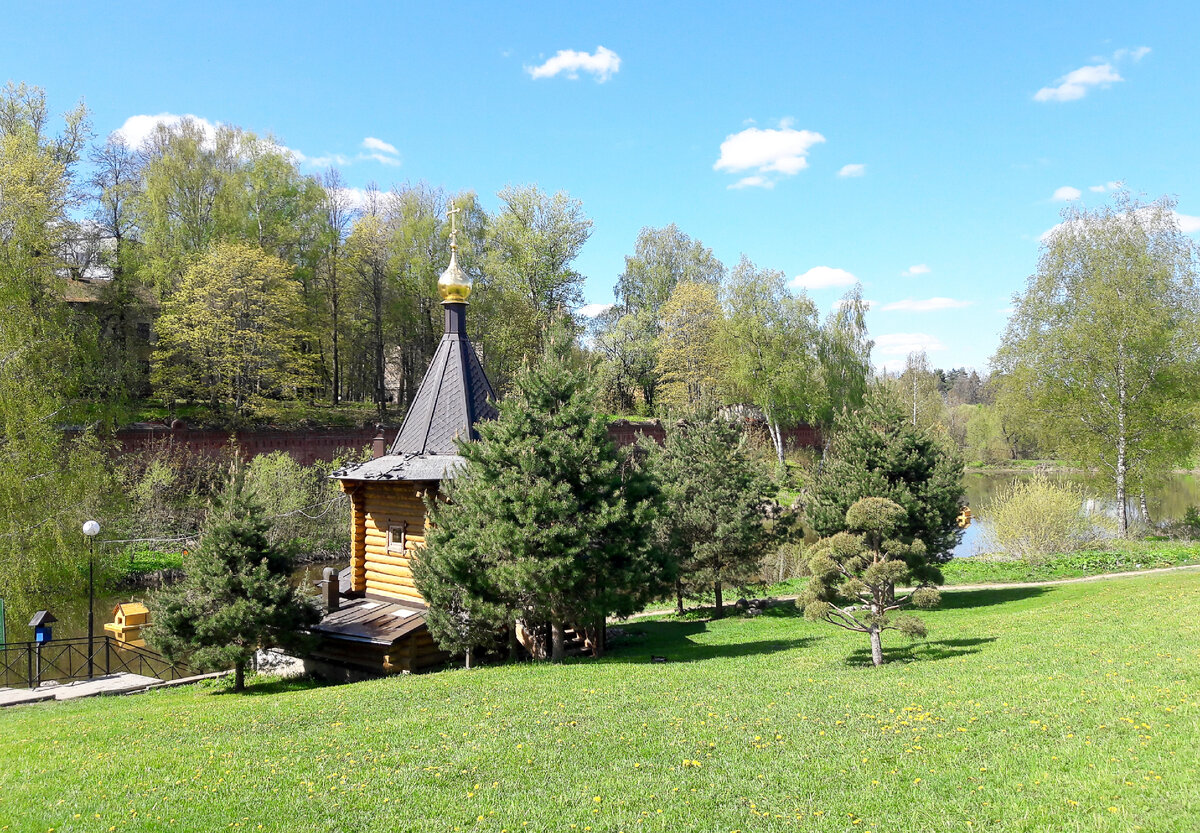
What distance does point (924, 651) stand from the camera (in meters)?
13.2

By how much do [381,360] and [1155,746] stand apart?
41.8 m

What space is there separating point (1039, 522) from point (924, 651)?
1585 centimetres

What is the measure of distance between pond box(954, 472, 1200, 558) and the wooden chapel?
51.9ft

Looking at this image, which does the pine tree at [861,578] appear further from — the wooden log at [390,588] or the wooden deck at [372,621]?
the wooden log at [390,588]

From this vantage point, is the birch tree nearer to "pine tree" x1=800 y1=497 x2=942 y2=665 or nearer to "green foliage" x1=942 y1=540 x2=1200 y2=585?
"green foliage" x1=942 y1=540 x2=1200 y2=585

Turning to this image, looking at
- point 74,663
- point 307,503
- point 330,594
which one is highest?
point 307,503

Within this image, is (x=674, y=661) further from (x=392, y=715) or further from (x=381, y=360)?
(x=381, y=360)

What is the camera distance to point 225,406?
37.2 meters

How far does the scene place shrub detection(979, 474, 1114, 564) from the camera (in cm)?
2561

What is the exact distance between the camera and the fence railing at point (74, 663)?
53.2 feet

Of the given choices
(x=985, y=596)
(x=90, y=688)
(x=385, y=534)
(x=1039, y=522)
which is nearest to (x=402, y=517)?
(x=385, y=534)

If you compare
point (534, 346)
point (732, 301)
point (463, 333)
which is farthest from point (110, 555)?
point (732, 301)

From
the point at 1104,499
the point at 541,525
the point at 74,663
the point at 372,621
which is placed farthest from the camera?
the point at 1104,499

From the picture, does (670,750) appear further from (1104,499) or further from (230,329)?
(230,329)
